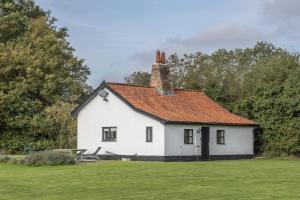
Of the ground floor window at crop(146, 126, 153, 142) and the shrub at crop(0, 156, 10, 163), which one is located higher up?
the ground floor window at crop(146, 126, 153, 142)

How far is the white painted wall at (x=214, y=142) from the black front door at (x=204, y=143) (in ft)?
1.06

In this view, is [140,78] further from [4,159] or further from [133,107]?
[4,159]

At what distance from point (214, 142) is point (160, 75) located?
5772 mm

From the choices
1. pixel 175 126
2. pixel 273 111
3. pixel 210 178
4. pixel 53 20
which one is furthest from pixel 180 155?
pixel 53 20

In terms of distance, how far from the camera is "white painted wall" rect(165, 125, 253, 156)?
1474 inches

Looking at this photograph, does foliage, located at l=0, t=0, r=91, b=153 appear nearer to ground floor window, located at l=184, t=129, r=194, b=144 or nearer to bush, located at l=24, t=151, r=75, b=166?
ground floor window, located at l=184, t=129, r=194, b=144

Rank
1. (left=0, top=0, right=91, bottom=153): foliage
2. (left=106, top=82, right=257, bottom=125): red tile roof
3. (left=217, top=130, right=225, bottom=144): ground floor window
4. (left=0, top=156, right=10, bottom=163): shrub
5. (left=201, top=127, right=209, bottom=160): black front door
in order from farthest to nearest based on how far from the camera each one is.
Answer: (left=0, top=0, right=91, bottom=153): foliage < (left=217, top=130, right=225, bottom=144): ground floor window < (left=201, top=127, right=209, bottom=160): black front door < (left=106, top=82, right=257, bottom=125): red tile roof < (left=0, top=156, right=10, bottom=163): shrub

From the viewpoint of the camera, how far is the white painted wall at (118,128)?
123 ft

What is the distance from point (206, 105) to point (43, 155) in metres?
15.0

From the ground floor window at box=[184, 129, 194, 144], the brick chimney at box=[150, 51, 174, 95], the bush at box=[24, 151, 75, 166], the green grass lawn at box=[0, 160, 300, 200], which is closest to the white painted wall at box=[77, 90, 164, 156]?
the ground floor window at box=[184, 129, 194, 144]

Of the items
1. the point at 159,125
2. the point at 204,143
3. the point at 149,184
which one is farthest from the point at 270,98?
the point at 149,184

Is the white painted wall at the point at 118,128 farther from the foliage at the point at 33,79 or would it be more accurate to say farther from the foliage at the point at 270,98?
the foliage at the point at 270,98

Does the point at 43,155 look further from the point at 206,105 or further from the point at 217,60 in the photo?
the point at 217,60

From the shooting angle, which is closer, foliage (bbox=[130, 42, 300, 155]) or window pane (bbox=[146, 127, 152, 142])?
window pane (bbox=[146, 127, 152, 142])
